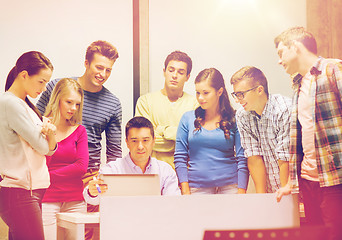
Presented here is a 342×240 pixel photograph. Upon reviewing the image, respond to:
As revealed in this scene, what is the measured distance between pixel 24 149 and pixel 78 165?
471 mm

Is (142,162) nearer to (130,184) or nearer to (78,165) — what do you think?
(78,165)

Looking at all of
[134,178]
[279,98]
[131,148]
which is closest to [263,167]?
[279,98]

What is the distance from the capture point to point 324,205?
2.63 meters

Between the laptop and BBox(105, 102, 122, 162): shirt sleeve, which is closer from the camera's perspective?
the laptop

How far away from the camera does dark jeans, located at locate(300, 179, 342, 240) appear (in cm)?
258

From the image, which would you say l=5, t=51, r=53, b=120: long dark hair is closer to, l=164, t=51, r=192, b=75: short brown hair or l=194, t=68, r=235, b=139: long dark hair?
l=164, t=51, r=192, b=75: short brown hair

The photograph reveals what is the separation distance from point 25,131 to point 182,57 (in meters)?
1.40

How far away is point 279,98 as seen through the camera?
352 centimetres

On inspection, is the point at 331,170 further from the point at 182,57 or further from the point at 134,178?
the point at 182,57

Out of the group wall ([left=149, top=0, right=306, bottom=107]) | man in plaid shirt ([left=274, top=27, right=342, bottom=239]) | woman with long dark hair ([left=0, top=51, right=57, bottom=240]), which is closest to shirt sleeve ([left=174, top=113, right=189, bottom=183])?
wall ([left=149, top=0, right=306, bottom=107])

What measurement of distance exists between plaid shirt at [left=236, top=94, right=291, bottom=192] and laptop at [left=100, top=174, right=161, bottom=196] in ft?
4.25

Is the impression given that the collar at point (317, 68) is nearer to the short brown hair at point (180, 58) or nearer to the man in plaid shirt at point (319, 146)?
the man in plaid shirt at point (319, 146)

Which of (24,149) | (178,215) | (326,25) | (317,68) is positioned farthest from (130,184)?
(326,25)

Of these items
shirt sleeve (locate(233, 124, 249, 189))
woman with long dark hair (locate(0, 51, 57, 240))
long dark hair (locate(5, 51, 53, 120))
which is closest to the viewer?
woman with long dark hair (locate(0, 51, 57, 240))
